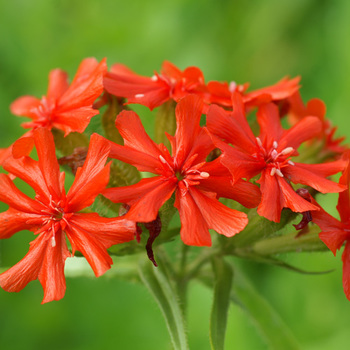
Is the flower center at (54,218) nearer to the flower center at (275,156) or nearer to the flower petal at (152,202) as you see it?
the flower petal at (152,202)

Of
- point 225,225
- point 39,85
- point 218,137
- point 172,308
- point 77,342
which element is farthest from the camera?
point 39,85

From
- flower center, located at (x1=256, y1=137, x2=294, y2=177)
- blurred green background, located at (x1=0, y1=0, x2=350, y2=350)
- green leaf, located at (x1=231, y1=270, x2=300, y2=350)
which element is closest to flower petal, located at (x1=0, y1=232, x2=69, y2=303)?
flower center, located at (x1=256, y1=137, x2=294, y2=177)

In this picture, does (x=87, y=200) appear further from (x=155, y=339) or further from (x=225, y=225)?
(x=155, y=339)

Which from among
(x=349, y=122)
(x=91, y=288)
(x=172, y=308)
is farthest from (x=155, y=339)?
(x=349, y=122)

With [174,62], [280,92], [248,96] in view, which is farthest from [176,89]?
→ [174,62]

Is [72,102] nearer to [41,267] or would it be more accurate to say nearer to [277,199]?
[41,267]

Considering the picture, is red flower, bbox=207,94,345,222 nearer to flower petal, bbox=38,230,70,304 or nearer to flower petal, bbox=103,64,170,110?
flower petal, bbox=103,64,170,110
